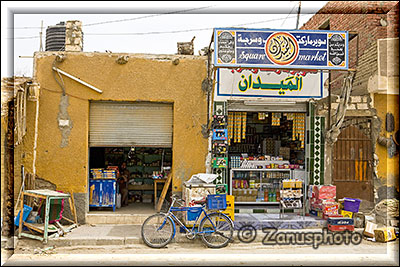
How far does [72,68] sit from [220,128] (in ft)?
13.2

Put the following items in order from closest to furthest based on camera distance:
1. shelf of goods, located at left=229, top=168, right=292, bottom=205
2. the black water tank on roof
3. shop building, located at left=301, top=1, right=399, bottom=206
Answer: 1. shop building, located at left=301, top=1, right=399, bottom=206
2. shelf of goods, located at left=229, top=168, right=292, bottom=205
3. the black water tank on roof

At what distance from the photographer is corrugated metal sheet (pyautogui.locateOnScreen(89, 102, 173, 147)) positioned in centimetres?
979

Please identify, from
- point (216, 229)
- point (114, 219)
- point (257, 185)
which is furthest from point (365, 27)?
point (114, 219)

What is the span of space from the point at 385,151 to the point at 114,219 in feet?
24.2

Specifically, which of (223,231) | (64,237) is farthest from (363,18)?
(64,237)

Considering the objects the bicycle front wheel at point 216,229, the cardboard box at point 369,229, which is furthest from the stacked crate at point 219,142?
the cardboard box at point 369,229

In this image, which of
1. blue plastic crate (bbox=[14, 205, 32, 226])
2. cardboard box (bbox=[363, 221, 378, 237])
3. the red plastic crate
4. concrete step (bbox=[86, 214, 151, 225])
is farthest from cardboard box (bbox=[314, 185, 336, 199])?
blue plastic crate (bbox=[14, 205, 32, 226])

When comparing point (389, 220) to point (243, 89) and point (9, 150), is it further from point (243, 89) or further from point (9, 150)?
point (9, 150)

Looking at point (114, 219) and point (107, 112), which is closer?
point (114, 219)

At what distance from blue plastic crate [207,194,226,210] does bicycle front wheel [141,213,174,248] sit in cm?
93

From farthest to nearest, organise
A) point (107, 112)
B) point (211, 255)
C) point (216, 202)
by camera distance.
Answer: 1. point (107, 112)
2. point (216, 202)
3. point (211, 255)

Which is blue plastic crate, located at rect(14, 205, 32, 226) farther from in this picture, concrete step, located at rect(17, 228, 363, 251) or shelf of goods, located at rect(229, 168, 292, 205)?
shelf of goods, located at rect(229, 168, 292, 205)

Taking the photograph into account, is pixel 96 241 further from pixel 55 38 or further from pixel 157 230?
pixel 55 38

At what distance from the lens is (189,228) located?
27.4 feet
